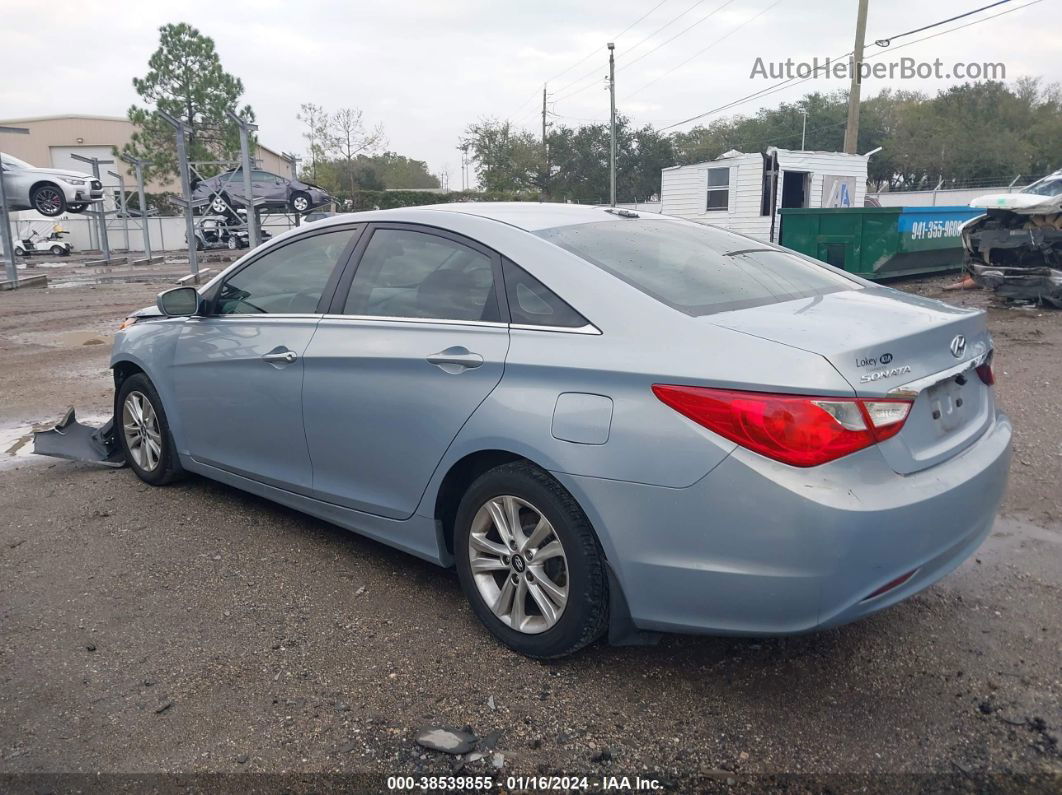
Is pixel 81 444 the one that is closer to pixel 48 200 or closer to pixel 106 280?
pixel 106 280

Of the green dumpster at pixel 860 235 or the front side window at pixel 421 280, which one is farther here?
the green dumpster at pixel 860 235

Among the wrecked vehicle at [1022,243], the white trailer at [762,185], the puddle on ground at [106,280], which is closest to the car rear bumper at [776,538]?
the wrecked vehicle at [1022,243]

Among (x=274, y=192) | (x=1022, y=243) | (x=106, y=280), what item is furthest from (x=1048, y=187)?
(x=274, y=192)

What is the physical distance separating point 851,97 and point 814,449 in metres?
23.5

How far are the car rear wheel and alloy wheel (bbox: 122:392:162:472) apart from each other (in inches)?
893

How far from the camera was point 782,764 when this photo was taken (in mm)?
2588

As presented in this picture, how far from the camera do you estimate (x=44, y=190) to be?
898 inches

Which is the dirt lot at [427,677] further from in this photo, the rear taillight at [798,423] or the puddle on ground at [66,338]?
Answer: the puddle on ground at [66,338]

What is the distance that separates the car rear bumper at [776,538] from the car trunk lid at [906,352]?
125 millimetres

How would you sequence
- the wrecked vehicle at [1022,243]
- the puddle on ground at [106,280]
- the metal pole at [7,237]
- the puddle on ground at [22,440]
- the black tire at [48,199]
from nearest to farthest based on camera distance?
the puddle on ground at [22,440] → the wrecked vehicle at [1022,243] → the metal pole at [7,237] → the puddle on ground at [106,280] → the black tire at [48,199]

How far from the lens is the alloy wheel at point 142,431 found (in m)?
5.09

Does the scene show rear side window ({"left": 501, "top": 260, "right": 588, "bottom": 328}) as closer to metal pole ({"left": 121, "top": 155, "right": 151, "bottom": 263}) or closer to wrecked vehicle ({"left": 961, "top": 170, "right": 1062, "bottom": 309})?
wrecked vehicle ({"left": 961, "top": 170, "right": 1062, "bottom": 309})

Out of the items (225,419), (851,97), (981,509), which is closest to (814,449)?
(981,509)

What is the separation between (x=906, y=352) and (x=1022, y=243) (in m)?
11.8
